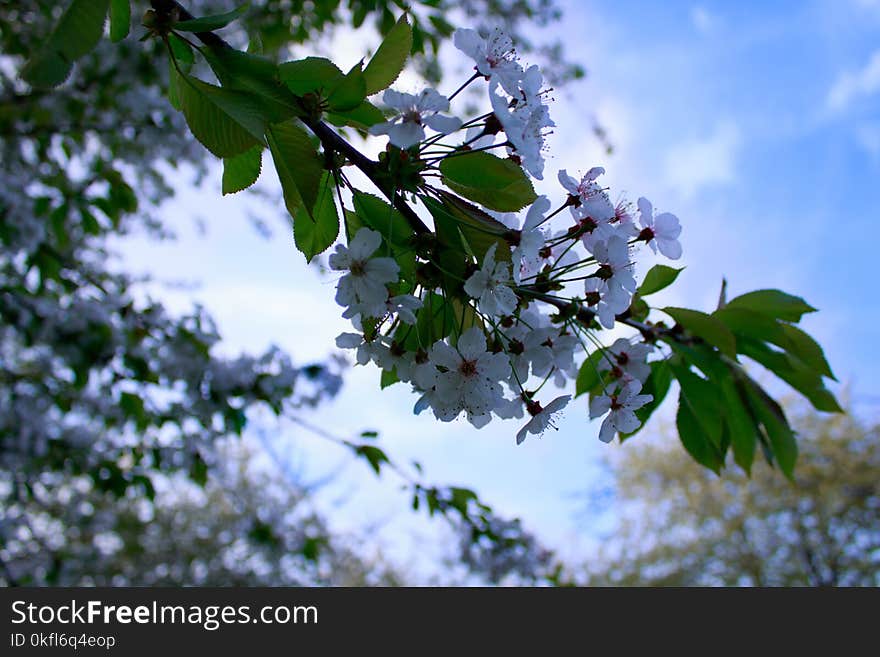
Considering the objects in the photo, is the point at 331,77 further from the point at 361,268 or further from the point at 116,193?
the point at 116,193

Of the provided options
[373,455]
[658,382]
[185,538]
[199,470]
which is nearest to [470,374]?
[658,382]

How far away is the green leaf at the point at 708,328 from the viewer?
3.23ft

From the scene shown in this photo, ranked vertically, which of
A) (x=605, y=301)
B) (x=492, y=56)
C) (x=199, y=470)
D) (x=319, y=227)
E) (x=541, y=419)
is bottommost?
(x=541, y=419)

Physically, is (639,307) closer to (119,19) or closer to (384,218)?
(384,218)

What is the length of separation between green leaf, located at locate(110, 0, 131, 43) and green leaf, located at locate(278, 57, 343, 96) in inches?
10.3

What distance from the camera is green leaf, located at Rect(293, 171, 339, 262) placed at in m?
0.74

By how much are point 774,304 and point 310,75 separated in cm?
85

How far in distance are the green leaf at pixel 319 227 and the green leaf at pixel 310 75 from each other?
3.7 inches

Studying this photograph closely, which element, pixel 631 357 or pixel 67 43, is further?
pixel 631 357

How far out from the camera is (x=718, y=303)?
1151 millimetres

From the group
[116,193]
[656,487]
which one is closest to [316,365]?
[116,193]

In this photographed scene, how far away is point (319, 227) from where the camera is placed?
75 centimetres

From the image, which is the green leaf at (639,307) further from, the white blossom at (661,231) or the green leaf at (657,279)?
the white blossom at (661,231)

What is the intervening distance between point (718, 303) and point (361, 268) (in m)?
0.74
